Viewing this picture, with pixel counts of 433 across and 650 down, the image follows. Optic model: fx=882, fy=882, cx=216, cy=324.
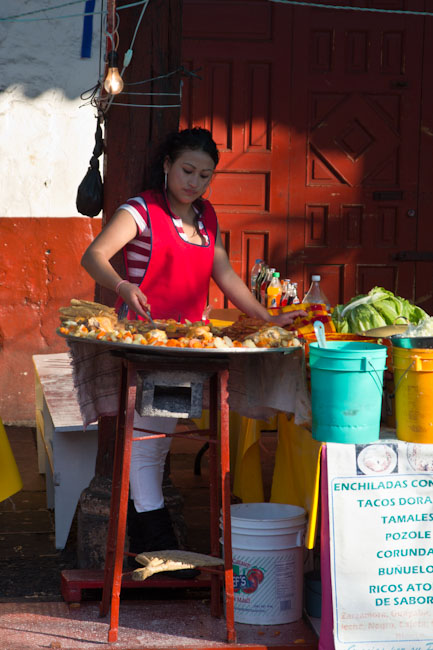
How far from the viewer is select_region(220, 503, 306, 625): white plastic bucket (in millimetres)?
3334

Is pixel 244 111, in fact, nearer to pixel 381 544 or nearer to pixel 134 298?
pixel 134 298

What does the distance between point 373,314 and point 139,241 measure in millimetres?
1059

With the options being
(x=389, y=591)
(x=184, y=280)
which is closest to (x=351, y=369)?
(x=389, y=591)

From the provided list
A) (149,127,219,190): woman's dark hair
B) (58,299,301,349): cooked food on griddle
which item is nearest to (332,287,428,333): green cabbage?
(58,299,301,349): cooked food on griddle

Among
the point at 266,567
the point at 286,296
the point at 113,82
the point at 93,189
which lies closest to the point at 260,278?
the point at 286,296

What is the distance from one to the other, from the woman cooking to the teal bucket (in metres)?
0.59

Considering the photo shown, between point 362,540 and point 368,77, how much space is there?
15.1ft

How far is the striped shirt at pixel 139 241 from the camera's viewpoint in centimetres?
375

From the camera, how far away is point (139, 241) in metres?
3.82

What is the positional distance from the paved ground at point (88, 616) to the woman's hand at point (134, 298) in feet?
3.89

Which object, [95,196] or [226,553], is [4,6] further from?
[226,553]

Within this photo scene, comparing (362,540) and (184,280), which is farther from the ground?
(184,280)

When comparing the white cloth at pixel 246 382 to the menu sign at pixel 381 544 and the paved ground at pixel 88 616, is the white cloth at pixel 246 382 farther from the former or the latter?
the paved ground at pixel 88 616

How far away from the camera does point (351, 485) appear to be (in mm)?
3088
